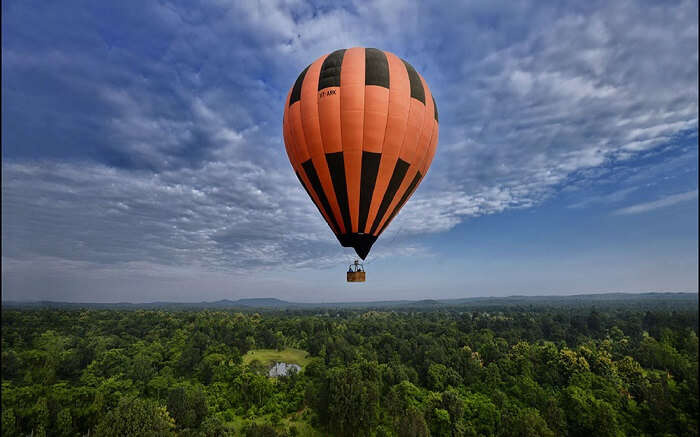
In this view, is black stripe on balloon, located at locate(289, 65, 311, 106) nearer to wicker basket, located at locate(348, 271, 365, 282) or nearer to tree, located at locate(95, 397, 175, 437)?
wicker basket, located at locate(348, 271, 365, 282)

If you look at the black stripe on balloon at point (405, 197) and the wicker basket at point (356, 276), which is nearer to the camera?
the wicker basket at point (356, 276)

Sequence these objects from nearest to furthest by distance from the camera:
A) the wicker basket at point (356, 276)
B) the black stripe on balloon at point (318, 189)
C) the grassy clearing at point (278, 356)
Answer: the wicker basket at point (356, 276)
the black stripe on balloon at point (318, 189)
the grassy clearing at point (278, 356)

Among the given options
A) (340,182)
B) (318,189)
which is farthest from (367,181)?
(318,189)

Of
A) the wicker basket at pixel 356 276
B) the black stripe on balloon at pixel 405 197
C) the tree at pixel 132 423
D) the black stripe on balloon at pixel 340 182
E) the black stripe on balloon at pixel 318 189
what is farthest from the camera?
the tree at pixel 132 423

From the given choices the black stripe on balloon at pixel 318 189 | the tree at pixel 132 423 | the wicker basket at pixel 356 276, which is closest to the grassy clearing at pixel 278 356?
the tree at pixel 132 423

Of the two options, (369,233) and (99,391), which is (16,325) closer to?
(99,391)

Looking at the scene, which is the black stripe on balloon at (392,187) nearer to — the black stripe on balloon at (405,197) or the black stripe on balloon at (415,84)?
the black stripe on balloon at (405,197)
